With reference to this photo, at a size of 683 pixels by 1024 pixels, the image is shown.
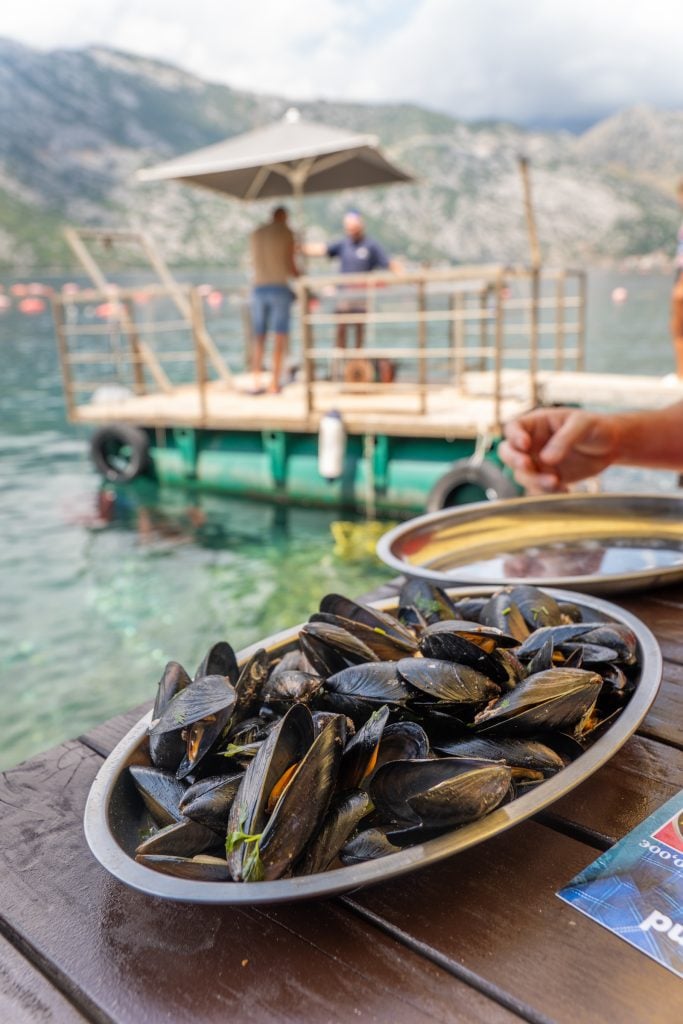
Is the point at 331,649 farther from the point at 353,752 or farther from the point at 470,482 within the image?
the point at 470,482

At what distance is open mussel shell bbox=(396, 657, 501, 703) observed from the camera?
103 cm

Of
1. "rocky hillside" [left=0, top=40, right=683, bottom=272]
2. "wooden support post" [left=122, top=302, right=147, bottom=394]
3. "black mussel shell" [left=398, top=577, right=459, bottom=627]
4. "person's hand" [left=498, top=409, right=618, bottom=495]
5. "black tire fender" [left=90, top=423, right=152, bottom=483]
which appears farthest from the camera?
"rocky hillside" [left=0, top=40, right=683, bottom=272]

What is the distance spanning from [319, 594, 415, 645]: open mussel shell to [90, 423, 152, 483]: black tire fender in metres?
9.85

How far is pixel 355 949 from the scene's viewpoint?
849 millimetres

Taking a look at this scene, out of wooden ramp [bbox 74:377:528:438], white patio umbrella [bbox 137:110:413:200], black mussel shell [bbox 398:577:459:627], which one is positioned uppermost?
white patio umbrella [bbox 137:110:413:200]

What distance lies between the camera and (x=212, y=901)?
797 mm

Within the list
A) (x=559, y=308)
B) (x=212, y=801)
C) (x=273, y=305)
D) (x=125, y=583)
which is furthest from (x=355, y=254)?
(x=212, y=801)

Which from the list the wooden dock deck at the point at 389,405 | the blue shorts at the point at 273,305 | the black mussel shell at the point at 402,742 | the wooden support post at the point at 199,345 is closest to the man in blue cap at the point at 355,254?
the blue shorts at the point at 273,305

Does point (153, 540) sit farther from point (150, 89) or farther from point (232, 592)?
point (150, 89)

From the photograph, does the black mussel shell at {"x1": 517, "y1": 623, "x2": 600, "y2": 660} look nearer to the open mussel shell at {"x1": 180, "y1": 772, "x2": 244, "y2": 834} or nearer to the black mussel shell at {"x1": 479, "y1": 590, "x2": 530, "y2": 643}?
the black mussel shell at {"x1": 479, "y1": 590, "x2": 530, "y2": 643}

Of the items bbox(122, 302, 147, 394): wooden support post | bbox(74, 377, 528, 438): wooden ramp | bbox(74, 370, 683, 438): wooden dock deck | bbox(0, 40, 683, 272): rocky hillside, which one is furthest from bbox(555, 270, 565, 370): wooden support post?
bbox(0, 40, 683, 272): rocky hillside

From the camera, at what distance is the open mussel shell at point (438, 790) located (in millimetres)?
883

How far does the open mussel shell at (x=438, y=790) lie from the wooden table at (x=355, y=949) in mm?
98

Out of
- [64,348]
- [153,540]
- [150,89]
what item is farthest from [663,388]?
[150,89]
